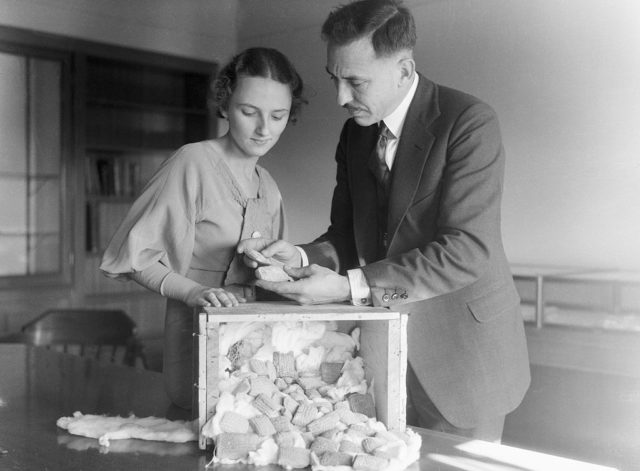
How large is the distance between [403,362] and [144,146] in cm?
552

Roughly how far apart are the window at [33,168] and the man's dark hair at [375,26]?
4425 mm

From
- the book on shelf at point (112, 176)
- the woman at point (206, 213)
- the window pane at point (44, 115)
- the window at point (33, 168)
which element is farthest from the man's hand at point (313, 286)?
the book on shelf at point (112, 176)

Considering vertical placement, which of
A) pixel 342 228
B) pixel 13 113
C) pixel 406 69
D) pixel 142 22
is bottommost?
pixel 342 228

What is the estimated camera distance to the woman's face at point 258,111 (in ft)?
6.08

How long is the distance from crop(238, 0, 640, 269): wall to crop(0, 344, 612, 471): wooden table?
11.6 feet

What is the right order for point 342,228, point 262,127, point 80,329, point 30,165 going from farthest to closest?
point 30,165 → point 80,329 → point 342,228 → point 262,127

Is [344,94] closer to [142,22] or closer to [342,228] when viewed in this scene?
[342,228]

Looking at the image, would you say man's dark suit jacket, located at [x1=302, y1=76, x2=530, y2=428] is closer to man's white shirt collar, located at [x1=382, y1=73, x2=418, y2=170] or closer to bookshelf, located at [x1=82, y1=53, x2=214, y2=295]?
man's white shirt collar, located at [x1=382, y1=73, x2=418, y2=170]

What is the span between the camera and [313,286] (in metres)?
1.59

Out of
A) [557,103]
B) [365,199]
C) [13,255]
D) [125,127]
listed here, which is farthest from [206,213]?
[125,127]

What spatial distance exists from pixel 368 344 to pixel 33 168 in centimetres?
483

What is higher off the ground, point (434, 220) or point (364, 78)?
point (364, 78)

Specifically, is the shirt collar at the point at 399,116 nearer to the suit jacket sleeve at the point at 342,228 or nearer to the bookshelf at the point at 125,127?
the suit jacket sleeve at the point at 342,228

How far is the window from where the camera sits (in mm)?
5656
